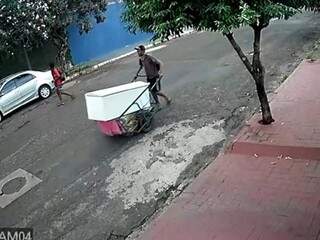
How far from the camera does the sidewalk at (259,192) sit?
6.26 metres

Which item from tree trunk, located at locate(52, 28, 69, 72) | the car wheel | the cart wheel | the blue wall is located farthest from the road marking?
the blue wall

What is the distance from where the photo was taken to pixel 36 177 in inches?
381

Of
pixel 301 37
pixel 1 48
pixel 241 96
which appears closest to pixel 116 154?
pixel 241 96

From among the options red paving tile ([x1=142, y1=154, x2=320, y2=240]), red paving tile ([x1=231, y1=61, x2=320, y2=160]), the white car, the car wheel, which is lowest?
red paving tile ([x1=231, y1=61, x2=320, y2=160])

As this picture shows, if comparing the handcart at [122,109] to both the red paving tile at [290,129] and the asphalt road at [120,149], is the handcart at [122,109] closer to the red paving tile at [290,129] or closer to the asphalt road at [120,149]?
the asphalt road at [120,149]

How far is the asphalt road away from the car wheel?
471 millimetres

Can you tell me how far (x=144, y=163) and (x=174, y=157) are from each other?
60 cm

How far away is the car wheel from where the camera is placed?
17.0 m

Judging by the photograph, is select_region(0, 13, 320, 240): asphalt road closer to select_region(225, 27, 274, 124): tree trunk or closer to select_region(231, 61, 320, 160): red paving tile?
select_region(231, 61, 320, 160): red paving tile

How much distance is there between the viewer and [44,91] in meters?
17.1

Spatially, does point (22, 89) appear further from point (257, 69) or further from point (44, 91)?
point (257, 69)

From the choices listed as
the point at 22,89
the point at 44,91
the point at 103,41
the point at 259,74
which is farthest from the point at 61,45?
the point at 259,74

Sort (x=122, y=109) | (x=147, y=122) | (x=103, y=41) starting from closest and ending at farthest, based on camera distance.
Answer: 1. (x=122, y=109)
2. (x=147, y=122)
3. (x=103, y=41)

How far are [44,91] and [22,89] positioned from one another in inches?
35.3
